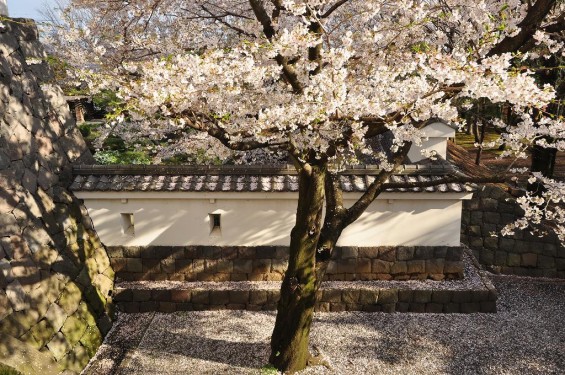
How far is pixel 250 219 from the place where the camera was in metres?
8.31

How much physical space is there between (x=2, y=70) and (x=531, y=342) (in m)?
9.50

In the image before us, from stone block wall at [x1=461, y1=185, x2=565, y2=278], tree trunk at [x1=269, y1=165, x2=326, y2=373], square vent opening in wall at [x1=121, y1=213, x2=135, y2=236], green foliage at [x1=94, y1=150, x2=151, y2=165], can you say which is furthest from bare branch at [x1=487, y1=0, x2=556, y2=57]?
green foliage at [x1=94, y1=150, x2=151, y2=165]

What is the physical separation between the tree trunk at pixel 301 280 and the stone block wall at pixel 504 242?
219 inches

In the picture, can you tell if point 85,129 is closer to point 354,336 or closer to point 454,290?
point 354,336

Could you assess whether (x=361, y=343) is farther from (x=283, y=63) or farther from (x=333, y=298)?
(x=283, y=63)

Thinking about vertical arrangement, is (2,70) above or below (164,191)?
above

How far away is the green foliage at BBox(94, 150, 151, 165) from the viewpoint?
10144mm

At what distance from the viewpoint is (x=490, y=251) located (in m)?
10.2

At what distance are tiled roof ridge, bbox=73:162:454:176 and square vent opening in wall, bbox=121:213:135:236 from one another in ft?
2.75

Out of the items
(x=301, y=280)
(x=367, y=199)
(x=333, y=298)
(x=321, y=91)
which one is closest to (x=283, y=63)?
(x=321, y=91)

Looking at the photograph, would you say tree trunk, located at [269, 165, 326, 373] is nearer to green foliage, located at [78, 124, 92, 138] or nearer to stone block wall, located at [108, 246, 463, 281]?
stone block wall, located at [108, 246, 463, 281]

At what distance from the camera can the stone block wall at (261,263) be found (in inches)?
332

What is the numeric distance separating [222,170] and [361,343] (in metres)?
3.85

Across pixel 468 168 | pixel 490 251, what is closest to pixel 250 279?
pixel 490 251
